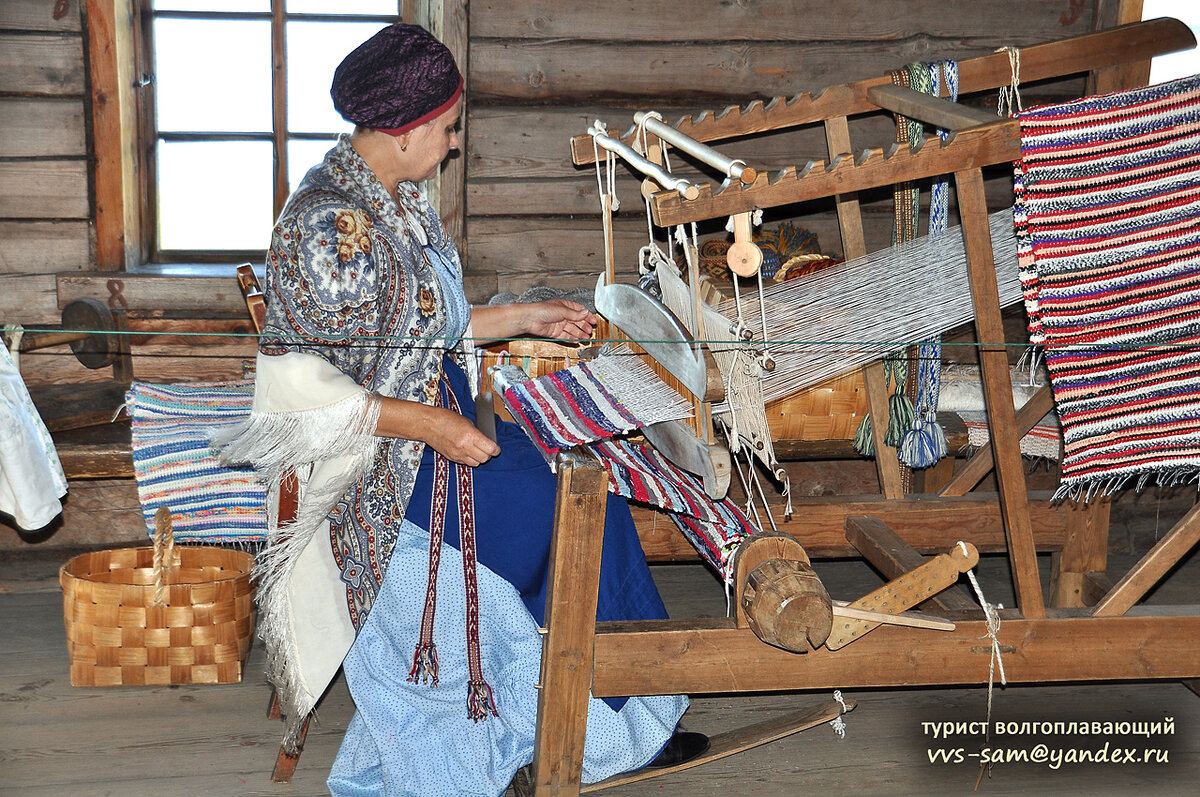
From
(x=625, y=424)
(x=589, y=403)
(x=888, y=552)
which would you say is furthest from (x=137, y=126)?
(x=888, y=552)

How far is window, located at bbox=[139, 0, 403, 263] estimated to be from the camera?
3.31 m

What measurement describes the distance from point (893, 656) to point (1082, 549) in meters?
1.01

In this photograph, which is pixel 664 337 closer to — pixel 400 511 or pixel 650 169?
pixel 650 169

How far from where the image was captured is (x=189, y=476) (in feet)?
8.64

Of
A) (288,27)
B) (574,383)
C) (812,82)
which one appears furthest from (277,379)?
(812,82)

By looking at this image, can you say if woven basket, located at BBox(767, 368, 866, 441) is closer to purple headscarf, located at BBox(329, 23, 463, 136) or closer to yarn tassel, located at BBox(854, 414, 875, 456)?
yarn tassel, located at BBox(854, 414, 875, 456)

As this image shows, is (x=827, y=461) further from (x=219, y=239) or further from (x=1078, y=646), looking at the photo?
(x=219, y=239)

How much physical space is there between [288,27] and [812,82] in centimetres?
157

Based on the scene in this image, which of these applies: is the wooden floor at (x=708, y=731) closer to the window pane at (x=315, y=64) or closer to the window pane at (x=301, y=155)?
the window pane at (x=301, y=155)

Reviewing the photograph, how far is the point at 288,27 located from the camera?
333 centimetres

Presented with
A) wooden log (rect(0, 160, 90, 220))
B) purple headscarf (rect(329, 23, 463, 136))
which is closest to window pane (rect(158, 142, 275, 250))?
wooden log (rect(0, 160, 90, 220))

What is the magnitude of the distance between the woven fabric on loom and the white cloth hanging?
0.95 ft

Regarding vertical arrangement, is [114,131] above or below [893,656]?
above

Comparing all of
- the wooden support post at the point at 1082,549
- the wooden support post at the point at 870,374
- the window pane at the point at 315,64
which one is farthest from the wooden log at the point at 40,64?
the wooden support post at the point at 1082,549
